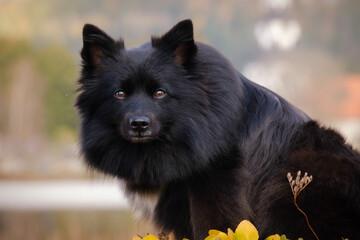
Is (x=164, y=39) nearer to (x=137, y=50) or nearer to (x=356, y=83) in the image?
(x=137, y=50)

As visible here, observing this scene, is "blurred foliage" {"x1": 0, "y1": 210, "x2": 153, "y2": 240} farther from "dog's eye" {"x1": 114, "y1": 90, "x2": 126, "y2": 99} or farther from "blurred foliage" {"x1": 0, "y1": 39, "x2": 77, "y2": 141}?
"dog's eye" {"x1": 114, "y1": 90, "x2": 126, "y2": 99}

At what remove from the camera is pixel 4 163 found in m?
15.0

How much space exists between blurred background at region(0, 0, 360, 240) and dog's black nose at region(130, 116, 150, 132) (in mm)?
10640

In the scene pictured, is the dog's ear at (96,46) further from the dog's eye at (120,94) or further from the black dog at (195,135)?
the dog's eye at (120,94)

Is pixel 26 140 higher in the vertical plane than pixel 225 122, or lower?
lower

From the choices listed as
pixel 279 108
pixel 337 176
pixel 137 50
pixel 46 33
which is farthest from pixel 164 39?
pixel 46 33

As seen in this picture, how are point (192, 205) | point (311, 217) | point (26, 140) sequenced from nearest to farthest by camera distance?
1. point (311, 217)
2. point (192, 205)
3. point (26, 140)

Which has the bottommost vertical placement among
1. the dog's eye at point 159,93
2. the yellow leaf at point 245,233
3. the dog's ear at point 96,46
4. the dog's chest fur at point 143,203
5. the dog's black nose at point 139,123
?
the dog's chest fur at point 143,203

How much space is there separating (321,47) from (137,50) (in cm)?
1430

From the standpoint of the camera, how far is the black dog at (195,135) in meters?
3.64

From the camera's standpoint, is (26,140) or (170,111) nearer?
(170,111)

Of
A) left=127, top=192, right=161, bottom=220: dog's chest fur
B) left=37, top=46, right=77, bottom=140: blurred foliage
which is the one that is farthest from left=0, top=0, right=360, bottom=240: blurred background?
left=127, top=192, right=161, bottom=220: dog's chest fur

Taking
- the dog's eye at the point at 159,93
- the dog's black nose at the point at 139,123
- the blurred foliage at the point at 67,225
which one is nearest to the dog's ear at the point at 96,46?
the dog's eye at the point at 159,93

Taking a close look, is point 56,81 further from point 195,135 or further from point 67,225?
point 195,135
